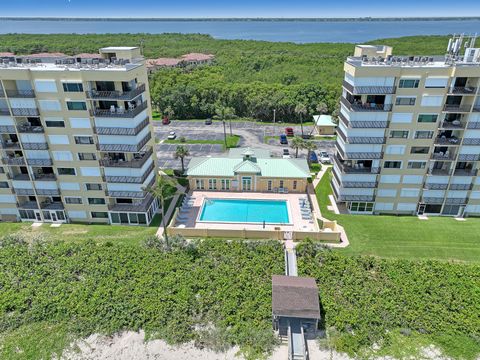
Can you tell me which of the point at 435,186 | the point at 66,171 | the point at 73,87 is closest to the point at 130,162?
the point at 66,171

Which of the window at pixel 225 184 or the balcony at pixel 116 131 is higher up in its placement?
the balcony at pixel 116 131

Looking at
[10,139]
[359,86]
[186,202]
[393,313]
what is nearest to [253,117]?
[186,202]

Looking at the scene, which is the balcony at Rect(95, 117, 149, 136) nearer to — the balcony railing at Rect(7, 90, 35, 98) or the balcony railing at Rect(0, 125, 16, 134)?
the balcony railing at Rect(7, 90, 35, 98)

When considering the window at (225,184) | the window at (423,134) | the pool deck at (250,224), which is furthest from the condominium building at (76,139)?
the window at (423,134)

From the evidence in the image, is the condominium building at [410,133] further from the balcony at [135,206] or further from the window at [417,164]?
the balcony at [135,206]

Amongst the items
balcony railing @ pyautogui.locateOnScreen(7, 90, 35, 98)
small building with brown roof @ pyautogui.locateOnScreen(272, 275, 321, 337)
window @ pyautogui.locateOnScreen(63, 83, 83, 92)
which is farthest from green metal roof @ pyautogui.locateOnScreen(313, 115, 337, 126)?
balcony railing @ pyautogui.locateOnScreen(7, 90, 35, 98)

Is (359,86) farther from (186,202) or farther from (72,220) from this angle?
(72,220)

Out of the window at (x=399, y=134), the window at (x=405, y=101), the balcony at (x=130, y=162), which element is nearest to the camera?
the window at (x=405, y=101)
